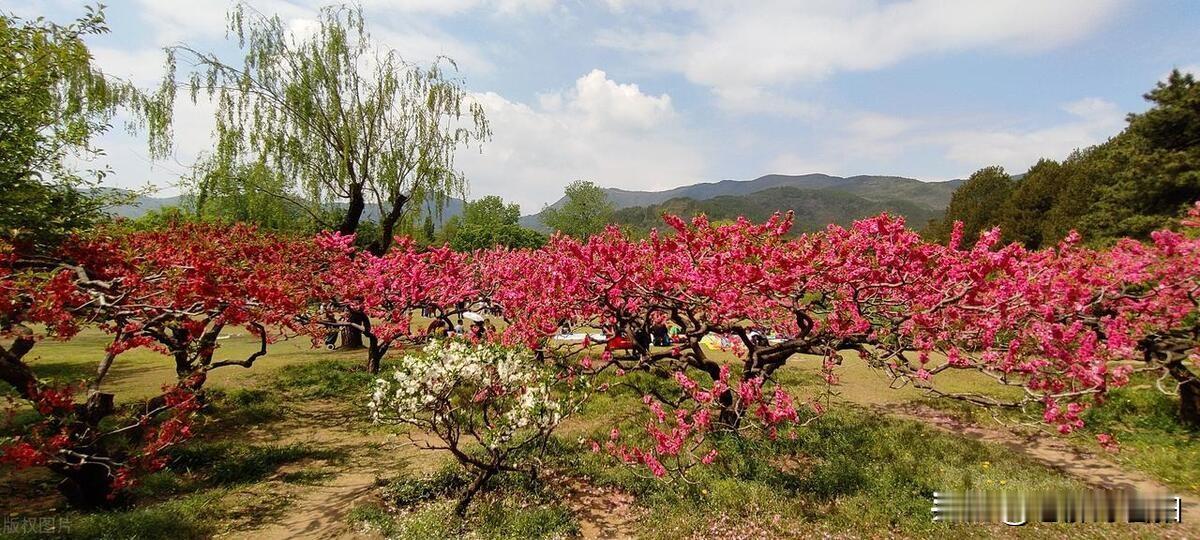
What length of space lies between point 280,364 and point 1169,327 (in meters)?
20.5

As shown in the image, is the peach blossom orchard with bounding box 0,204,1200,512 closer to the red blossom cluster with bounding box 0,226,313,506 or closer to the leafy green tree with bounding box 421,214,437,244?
the red blossom cluster with bounding box 0,226,313,506

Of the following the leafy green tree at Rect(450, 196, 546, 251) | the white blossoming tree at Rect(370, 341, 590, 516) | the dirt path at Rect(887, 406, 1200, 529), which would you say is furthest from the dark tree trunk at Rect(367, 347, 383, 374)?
the leafy green tree at Rect(450, 196, 546, 251)

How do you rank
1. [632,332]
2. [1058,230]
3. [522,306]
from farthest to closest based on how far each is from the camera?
[1058,230], [522,306], [632,332]

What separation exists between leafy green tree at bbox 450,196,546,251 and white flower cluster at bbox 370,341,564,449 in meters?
49.7

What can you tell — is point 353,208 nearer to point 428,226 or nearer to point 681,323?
point 681,323

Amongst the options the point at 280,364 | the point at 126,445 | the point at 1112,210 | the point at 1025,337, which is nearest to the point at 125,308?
the point at 126,445

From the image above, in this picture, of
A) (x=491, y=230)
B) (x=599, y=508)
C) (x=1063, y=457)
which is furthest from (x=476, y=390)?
(x=491, y=230)

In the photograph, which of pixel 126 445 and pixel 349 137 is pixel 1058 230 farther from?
Result: pixel 126 445

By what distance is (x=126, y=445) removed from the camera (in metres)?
7.99

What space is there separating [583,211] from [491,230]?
17.8 meters

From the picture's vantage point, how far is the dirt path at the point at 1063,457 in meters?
7.04

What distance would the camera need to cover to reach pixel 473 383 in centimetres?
600

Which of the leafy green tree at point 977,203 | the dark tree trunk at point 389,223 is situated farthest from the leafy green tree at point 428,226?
the leafy green tree at point 977,203

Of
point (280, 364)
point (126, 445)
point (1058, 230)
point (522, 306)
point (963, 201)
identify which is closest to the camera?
point (126, 445)
